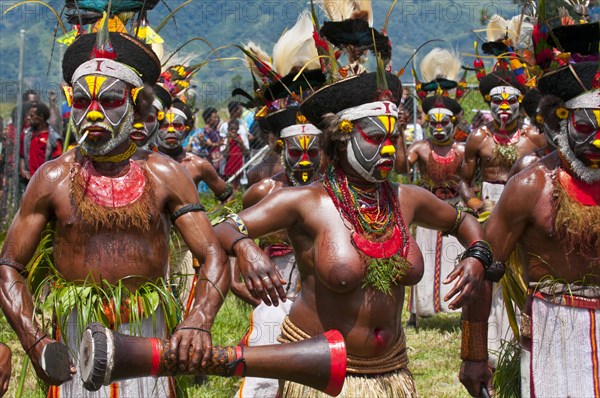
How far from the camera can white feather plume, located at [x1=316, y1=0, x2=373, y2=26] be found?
5.96 meters

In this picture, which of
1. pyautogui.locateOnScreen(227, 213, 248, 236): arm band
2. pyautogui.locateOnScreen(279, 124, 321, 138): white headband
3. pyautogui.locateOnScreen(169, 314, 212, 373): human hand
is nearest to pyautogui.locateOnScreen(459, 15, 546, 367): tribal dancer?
pyautogui.locateOnScreen(279, 124, 321, 138): white headband

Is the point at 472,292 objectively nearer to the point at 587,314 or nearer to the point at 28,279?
the point at 587,314

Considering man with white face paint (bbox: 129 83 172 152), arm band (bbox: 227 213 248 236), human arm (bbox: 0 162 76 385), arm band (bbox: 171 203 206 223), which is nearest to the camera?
human arm (bbox: 0 162 76 385)

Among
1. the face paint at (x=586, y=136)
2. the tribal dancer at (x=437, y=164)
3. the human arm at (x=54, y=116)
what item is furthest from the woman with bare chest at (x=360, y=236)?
the human arm at (x=54, y=116)

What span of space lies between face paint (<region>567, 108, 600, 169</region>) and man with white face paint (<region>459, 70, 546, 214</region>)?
558 centimetres

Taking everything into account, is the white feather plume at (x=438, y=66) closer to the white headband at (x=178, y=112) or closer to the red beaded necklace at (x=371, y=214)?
the white headband at (x=178, y=112)

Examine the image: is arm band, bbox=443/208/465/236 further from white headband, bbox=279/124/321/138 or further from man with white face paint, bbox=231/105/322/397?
white headband, bbox=279/124/321/138

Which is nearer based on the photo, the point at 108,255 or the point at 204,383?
the point at 108,255

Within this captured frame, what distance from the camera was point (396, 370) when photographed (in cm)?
441

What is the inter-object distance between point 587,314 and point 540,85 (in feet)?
3.85

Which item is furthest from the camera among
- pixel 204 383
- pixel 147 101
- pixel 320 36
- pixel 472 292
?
pixel 204 383

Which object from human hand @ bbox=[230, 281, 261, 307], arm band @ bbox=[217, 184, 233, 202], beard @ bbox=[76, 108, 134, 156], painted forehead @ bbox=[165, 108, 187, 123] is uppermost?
painted forehead @ bbox=[165, 108, 187, 123]

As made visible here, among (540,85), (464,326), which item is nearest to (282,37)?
(540,85)

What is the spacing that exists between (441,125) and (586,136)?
21.7 ft
